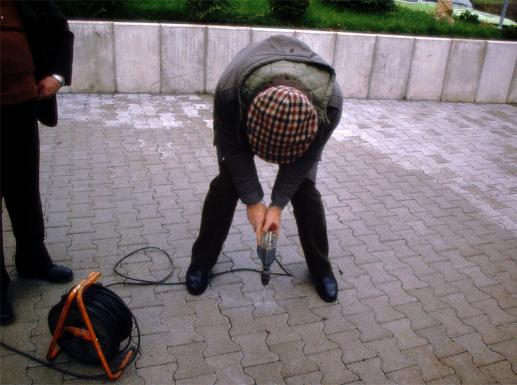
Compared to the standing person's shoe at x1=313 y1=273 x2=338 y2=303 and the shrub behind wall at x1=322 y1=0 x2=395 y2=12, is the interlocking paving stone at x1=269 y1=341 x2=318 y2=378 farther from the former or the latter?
the shrub behind wall at x1=322 y1=0 x2=395 y2=12

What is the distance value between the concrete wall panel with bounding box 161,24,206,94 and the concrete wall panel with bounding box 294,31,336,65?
4.29 feet

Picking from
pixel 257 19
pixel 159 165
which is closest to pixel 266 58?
pixel 159 165

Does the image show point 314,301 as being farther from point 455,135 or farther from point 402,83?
point 402,83

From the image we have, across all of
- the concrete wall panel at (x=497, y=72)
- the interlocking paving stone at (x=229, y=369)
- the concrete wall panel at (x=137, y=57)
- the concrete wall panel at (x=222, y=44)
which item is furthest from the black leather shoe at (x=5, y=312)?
the concrete wall panel at (x=497, y=72)

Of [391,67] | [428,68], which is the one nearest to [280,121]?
[391,67]

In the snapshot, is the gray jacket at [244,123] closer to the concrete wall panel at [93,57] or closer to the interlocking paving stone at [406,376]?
the interlocking paving stone at [406,376]

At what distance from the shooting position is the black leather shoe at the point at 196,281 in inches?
121

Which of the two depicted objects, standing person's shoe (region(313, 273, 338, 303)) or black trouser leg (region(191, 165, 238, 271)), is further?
standing person's shoe (region(313, 273, 338, 303))

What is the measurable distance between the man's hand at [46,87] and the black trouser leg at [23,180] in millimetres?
71

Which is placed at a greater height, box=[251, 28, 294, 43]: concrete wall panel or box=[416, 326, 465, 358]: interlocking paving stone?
box=[251, 28, 294, 43]: concrete wall panel

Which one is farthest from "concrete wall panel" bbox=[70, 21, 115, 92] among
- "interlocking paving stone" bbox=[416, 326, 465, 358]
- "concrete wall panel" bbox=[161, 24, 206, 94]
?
"interlocking paving stone" bbox=[416, 326, 465, 358]

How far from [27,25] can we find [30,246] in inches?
46.6

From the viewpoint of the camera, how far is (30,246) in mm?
2910

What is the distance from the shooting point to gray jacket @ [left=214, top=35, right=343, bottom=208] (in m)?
2.40
